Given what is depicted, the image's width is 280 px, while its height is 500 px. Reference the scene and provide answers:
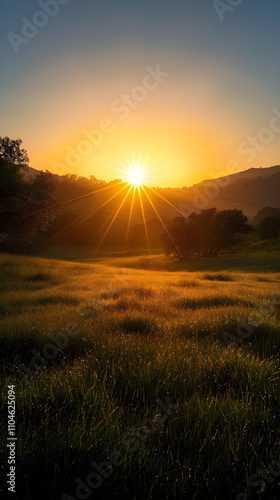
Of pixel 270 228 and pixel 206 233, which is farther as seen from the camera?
pixel 270 228

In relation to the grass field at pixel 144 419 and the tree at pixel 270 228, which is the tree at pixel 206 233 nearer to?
the tree at pixel 270 228

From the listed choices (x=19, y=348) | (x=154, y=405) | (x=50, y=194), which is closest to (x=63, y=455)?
(x=154, y=405)

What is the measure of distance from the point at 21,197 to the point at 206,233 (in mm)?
40431

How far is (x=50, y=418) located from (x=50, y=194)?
60.7 ft

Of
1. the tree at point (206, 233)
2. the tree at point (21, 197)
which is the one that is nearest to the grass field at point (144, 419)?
the tree at point (21, 197)

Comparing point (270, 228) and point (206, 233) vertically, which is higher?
point (270, 228)

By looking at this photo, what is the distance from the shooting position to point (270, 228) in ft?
223

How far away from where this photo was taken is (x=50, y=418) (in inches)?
86.0

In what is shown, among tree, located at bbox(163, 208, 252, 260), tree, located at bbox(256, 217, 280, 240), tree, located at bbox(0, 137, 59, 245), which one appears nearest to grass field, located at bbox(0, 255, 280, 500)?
tree, located at bbox(0, 137, 59, 245)

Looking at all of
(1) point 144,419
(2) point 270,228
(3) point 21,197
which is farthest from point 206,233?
(1) point 144,419

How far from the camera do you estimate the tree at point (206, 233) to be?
2114 inches

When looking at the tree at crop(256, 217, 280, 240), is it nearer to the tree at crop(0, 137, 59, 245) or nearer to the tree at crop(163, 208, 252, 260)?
the tree at crop(163, 208, 252, 260)

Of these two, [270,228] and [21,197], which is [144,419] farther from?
[270,228]

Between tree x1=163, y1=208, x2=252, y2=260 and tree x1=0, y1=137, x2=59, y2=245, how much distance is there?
3772 centimetres
